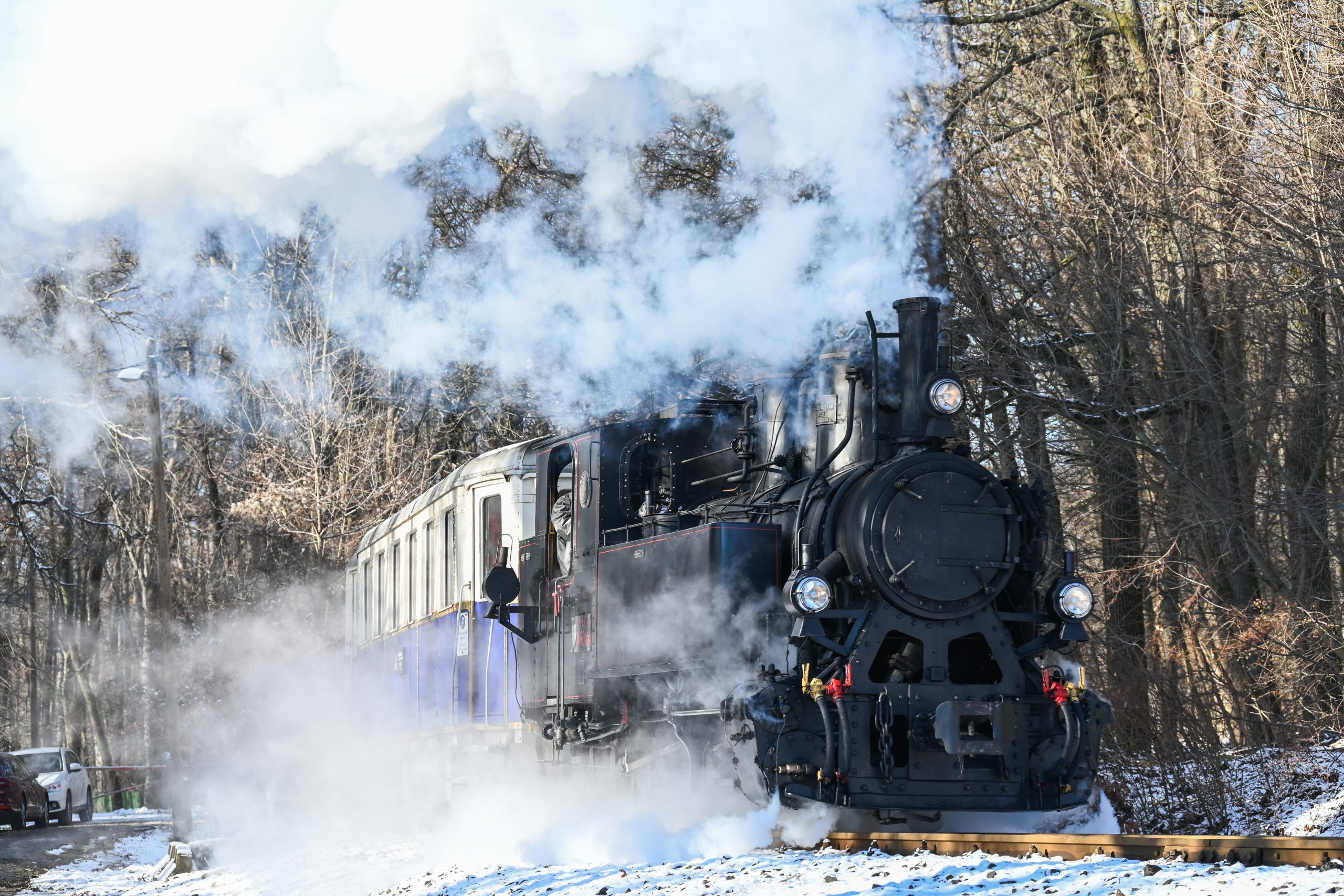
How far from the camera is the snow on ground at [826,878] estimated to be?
537 cm

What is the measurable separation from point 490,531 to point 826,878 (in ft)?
Answer: 19.8

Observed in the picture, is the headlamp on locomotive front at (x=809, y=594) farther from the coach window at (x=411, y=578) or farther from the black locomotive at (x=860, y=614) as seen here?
the coach window at (x=411, y=578)

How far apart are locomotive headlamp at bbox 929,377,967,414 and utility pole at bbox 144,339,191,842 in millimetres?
9555

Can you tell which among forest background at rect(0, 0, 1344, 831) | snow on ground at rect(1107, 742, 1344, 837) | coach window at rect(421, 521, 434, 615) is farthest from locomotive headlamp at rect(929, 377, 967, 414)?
coach window at rect(421, 521, 434, 615)

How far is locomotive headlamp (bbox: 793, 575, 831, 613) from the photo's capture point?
796 cm

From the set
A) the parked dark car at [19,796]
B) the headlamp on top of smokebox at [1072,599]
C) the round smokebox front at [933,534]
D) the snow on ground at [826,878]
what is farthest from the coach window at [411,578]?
the parked dark car at [19,796]

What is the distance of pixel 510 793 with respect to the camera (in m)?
11.6

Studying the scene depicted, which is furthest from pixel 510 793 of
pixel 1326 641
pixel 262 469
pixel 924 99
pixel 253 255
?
pixel 262 469

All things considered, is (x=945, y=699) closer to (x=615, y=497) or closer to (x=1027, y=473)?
(x=615, y=497)

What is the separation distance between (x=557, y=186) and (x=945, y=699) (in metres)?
8.98

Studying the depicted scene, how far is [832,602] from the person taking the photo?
8320 mm

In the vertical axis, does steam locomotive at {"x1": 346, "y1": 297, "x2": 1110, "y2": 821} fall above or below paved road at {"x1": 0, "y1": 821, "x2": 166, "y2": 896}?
above

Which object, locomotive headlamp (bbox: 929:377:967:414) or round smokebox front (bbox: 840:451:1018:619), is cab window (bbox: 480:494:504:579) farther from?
locomotive headlamp (bbox: 929:377:967:414)

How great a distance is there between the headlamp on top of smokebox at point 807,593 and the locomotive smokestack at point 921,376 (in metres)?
1.01
